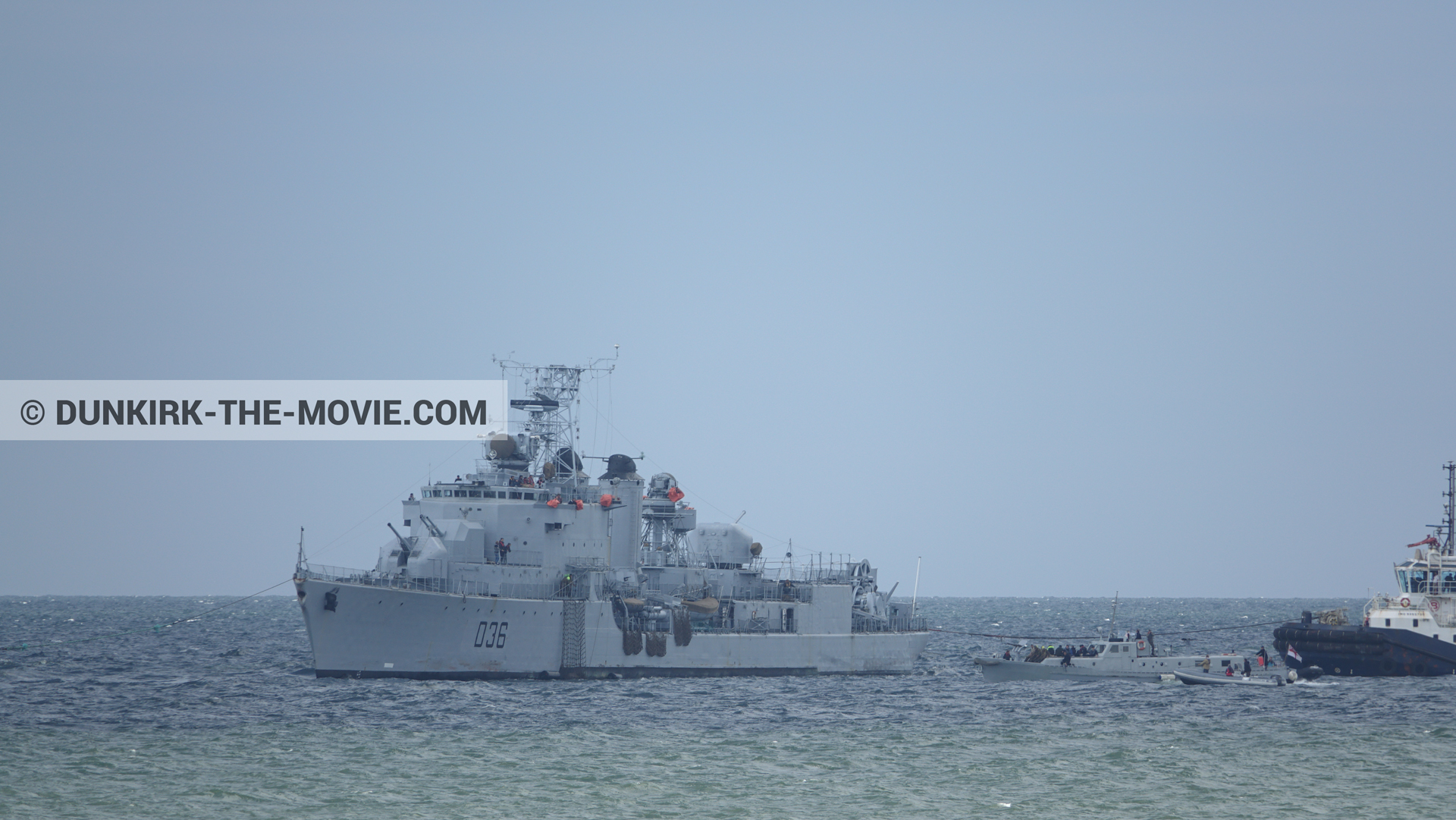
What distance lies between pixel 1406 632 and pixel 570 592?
37604 mm

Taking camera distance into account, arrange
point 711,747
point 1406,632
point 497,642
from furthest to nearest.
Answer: point 1406,632, point 497,642, point 711,747

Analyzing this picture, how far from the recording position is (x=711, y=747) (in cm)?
4316

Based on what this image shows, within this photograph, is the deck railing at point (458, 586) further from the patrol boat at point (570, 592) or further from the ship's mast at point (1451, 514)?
the ship's mast at point (1451, 514)

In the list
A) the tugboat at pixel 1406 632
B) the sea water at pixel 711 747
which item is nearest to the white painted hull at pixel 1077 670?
the sea water at pixel 711 747

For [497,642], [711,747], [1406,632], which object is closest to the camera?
[711,747]

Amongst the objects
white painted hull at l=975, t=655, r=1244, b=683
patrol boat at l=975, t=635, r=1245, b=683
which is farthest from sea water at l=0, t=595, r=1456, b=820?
patrol boat at l=975, t=635, r=1245, b=683

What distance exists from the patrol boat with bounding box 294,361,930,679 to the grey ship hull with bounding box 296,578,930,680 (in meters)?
0.06

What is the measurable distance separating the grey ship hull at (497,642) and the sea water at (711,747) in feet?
2.70

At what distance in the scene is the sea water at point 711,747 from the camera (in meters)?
35.0

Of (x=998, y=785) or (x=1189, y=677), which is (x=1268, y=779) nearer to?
(x=998, y=785)

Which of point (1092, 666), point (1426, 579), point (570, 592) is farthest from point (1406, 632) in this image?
point (570, 592)

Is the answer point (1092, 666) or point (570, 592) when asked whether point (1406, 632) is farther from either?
point (570, 592)

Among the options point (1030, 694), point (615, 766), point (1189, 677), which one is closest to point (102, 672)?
point (615, 766)

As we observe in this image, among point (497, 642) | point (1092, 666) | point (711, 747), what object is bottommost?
point (711, 747)
